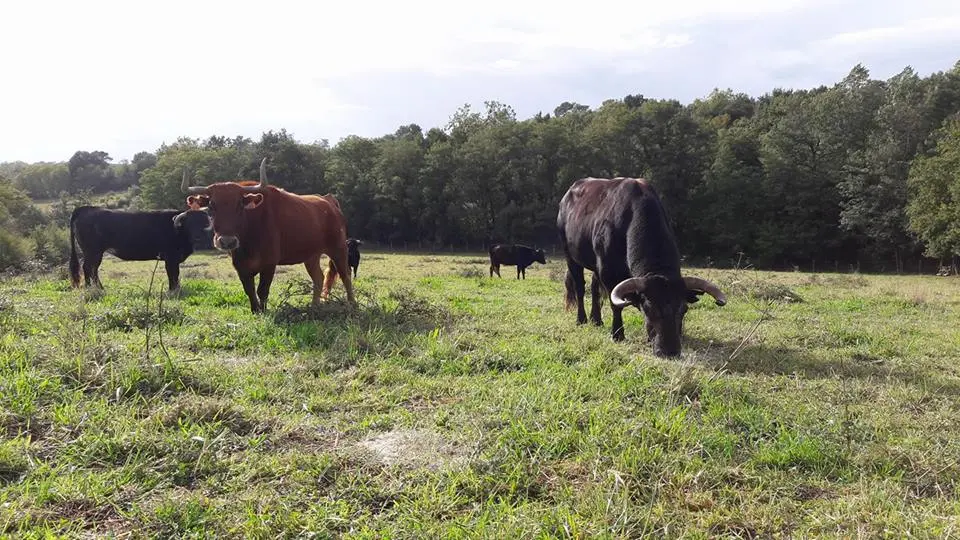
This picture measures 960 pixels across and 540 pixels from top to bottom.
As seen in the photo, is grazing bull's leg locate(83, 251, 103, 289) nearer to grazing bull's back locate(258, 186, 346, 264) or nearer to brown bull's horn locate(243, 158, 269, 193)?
grazing bull's back locate(258, 186, 346, 264)

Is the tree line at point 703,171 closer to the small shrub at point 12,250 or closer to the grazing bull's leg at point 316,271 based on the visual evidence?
the small shrub at point 12,250

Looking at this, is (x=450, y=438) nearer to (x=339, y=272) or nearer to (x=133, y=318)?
(x=133, y=318)

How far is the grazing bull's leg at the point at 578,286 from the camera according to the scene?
29.5 ft

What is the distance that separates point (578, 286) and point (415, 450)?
6038 millimetres

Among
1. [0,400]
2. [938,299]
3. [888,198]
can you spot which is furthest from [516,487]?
[888,198]

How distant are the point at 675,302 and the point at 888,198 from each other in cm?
4259

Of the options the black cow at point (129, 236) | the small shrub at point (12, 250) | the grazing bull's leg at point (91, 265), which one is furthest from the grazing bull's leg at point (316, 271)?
the small shrub at point (12, 250)

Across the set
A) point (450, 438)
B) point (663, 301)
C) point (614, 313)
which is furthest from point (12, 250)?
point (450, 438)

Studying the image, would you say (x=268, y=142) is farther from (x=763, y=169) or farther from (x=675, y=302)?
(x=675, y=302)

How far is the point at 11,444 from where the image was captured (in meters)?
3.23

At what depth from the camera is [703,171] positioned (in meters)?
48.8

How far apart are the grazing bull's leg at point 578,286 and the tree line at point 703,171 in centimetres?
3342

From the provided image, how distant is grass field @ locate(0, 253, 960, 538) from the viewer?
2861mm

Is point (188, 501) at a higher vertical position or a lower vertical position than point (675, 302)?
lower
